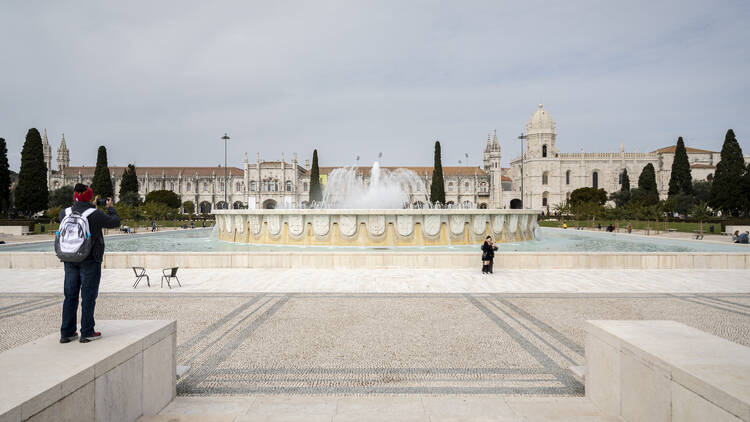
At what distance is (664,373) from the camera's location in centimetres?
250

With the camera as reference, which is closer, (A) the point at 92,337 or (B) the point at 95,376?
(B) the point at 95,376

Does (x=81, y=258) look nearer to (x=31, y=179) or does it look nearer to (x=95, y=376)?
(x=95, y=376)

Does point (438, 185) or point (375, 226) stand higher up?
point (438, 185)

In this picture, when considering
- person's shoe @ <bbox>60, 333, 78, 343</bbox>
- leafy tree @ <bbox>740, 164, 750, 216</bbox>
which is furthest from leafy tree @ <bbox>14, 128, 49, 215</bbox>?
leafy tree @ <bbox>740, 164, 750, 216</bbox>

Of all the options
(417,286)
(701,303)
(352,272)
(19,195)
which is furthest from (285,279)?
(19,195)

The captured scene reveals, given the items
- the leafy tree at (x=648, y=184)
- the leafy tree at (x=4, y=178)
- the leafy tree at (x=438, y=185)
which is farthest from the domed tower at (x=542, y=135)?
the leafy tree at (x=4, y=178)

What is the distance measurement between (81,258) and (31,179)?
44.4 m

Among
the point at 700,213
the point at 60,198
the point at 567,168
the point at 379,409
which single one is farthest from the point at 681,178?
the point at 60,198

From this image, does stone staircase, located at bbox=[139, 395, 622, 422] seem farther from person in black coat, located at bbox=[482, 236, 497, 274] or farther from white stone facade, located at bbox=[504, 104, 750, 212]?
white stone facade, located at bbox=[504, 104, 750, 212]

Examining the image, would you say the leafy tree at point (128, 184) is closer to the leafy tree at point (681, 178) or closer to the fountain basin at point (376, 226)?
the fountain basin at point (376, 226)

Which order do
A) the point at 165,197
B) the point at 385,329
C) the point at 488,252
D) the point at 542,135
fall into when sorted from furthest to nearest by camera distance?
1. the point at 542,135
2. the point at 165,197
3. the point at 488,252
4. the point at 385,329

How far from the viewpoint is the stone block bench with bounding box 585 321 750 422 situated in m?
2.14

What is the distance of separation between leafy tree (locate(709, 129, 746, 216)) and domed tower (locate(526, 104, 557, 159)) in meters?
27.2

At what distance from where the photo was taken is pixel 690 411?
225 centimetres
